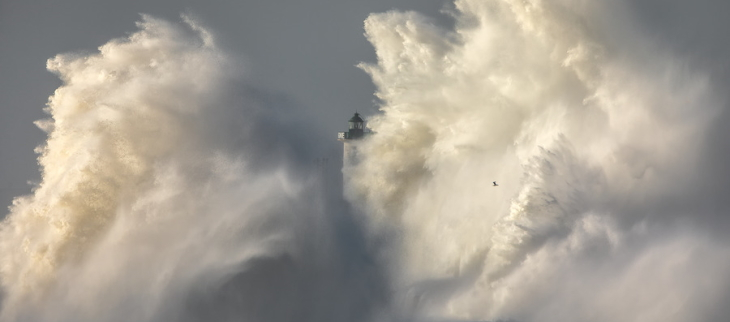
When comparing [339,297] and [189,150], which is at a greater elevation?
[189,150]

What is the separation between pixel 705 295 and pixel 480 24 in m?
13.2

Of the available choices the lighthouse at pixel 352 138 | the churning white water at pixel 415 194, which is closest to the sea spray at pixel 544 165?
the churning white water at pixel 415 194

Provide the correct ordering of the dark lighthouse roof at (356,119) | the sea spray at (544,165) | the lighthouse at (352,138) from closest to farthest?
1. the sea spray at (544,165)
2. the lighthouse at (352,138)
3. the dark lighthouse roof at (356,119)

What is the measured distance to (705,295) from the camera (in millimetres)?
32188

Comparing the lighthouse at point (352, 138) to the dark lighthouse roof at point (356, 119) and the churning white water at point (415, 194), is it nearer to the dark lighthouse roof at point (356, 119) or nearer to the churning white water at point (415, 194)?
the dark lighthouse roof at point (356, 119)

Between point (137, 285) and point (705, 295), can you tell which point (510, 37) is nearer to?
point (705, 295)

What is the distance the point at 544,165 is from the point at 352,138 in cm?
1930

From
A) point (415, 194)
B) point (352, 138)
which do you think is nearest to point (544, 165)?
point (415, 194)

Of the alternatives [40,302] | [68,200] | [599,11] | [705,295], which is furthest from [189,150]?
[705,295]

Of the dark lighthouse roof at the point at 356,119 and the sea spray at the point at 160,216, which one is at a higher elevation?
the dark lighthouse roof at the point at 356,119

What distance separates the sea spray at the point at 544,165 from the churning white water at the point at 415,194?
76mm

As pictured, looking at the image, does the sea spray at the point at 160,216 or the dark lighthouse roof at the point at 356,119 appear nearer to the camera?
the sea spray at the point at 160,216

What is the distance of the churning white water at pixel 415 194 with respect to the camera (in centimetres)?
3416

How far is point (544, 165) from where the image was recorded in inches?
1377
